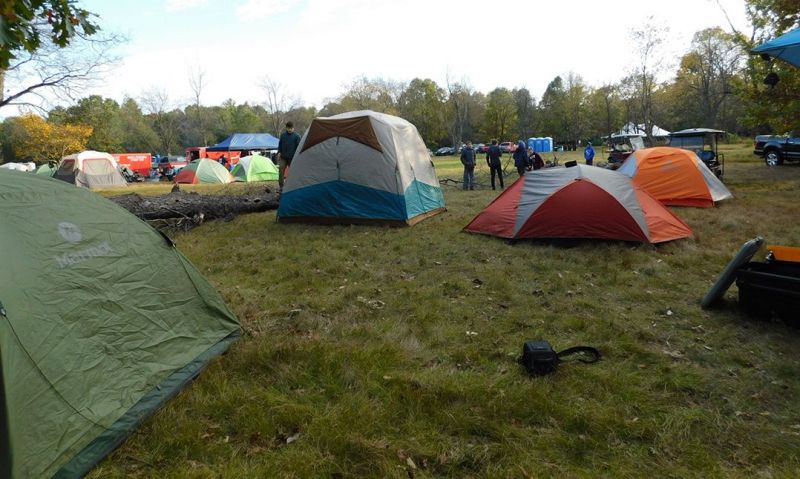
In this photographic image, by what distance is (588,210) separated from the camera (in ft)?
23.5

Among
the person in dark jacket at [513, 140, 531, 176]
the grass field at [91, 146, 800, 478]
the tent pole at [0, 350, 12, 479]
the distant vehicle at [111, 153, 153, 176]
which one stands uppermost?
the distant vehicle at [111, 153, 153, 176]

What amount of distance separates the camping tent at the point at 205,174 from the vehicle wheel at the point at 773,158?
2702 centimetres

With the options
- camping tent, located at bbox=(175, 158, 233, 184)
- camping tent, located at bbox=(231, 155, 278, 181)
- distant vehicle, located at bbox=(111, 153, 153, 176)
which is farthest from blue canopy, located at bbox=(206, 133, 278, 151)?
camping tent, located at bbox=(175, 158, 233, 184)

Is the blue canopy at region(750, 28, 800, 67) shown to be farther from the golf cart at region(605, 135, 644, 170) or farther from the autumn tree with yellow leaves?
the autumn tree with yellow leaves

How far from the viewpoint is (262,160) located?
2695 centimetres

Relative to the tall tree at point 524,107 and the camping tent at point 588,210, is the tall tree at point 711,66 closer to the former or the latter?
the tall tree at point 524,107

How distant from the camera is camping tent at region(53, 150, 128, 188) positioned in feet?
78.2

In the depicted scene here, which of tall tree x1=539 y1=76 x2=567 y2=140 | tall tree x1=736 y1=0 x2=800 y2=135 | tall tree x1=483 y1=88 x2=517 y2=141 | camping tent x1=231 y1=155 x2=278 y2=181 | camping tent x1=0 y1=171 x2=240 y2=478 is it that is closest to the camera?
camping tent x1=0 y1=171 x2=240 y2=478

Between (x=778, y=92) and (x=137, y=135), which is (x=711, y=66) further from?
(x=137, y=135)

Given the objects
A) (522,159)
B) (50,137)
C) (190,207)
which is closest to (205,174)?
(190,207)

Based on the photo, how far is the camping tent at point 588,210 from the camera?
7066 millimetres

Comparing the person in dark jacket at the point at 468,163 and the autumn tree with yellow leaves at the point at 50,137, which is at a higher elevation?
the autumn tree with yellow leaves at the point at 50,137

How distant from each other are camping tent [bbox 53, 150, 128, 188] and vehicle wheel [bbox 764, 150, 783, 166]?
33.4 meters

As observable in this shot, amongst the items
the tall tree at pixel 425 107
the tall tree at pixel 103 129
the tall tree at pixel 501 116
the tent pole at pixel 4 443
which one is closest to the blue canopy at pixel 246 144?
the tall tree at pixel 103 129
